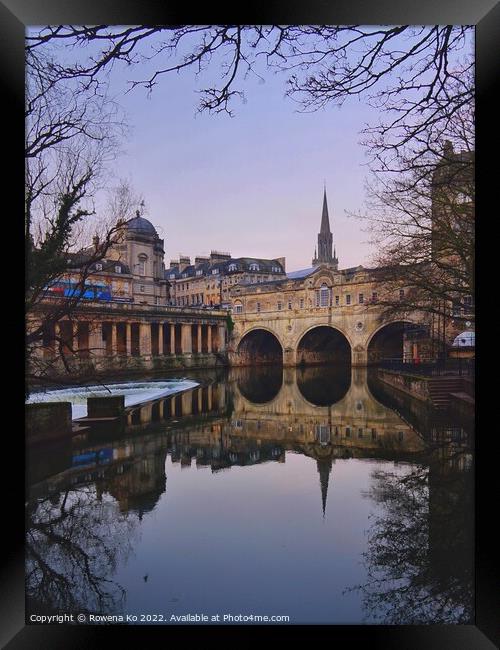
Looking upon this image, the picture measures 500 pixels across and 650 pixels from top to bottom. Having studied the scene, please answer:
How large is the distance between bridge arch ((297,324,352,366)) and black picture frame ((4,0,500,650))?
109 inches

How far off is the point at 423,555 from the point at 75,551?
9.92 feet

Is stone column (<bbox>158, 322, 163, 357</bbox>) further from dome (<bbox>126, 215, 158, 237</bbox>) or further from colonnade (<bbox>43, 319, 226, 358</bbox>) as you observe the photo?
dome (<bbox>126, 215, 158, 237</bbox>)

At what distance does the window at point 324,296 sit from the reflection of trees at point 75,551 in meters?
4.08

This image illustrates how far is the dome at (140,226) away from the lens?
13.4 feet

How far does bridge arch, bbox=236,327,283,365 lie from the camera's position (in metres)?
5.59

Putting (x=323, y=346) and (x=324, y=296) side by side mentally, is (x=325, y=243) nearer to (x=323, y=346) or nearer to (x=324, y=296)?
(x=324, y=296)

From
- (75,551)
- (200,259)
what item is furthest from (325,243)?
(75,551)

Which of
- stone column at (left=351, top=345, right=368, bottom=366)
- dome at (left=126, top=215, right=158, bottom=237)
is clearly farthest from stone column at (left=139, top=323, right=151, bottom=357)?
stone column at (left=351, top=345, right=368, bottom=366)

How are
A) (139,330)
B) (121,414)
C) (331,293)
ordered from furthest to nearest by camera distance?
(331,293) → (139,330) → (121,414)
